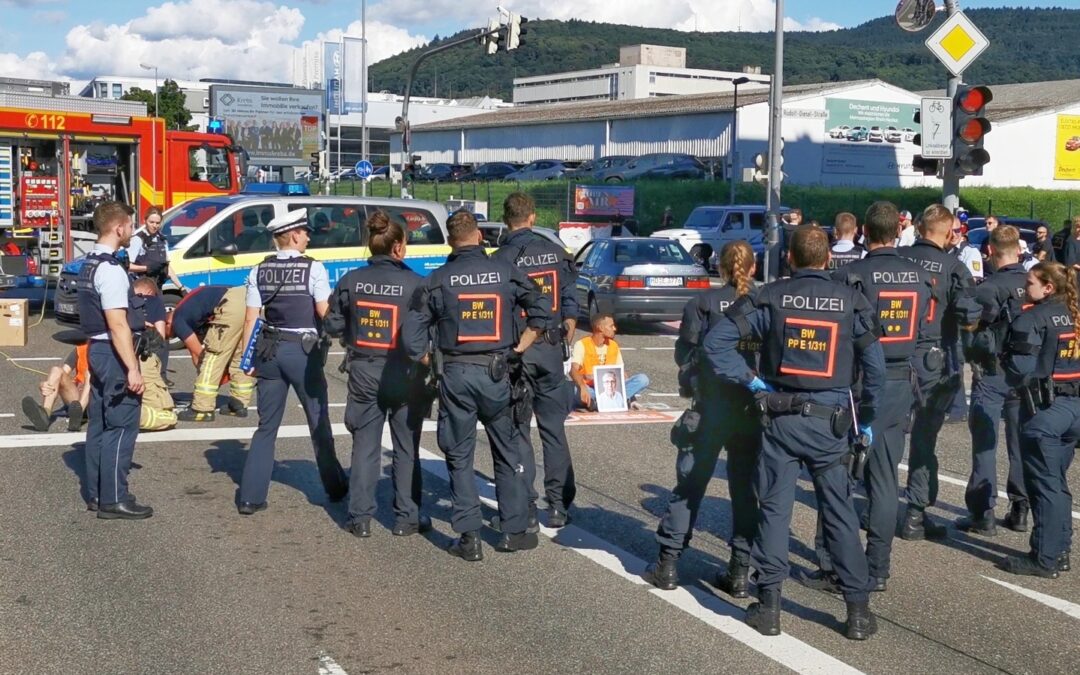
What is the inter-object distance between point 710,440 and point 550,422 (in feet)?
4.75

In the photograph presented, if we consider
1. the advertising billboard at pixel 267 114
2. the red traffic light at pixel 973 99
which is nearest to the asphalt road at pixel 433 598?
the red traffic light at pixel 973 99

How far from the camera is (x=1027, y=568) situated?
278 inches

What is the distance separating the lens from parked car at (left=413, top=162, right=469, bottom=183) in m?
62.8

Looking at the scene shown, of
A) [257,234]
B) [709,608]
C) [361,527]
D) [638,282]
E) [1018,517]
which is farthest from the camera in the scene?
[638,282]

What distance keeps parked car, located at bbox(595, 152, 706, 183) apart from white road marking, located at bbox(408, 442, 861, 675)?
1696 inches

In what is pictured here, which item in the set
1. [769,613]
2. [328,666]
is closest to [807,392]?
[769,613]

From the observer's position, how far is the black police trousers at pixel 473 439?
6.95 metres

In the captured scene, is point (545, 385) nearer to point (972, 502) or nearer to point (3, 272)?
point (972, 502)

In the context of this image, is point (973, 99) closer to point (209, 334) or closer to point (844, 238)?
point (844, 238)

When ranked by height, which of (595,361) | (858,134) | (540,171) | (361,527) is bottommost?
(361,527)

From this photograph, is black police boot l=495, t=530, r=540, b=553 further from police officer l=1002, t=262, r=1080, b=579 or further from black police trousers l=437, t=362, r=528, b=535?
police officer l=1002, t=262, r=1080, b=579

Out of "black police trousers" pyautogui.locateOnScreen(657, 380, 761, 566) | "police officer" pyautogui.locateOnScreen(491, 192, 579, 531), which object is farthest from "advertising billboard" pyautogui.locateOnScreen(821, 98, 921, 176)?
"black police trousers" pyautogui.locateOnScreen(657, 380, 761, 566)

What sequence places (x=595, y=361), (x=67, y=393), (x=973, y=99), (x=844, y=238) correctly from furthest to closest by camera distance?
(x=973, y=99) → (x=595, y=361) → (x=67, y=393) → (x=844, y=238)

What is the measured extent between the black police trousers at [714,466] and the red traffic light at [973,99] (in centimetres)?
777
